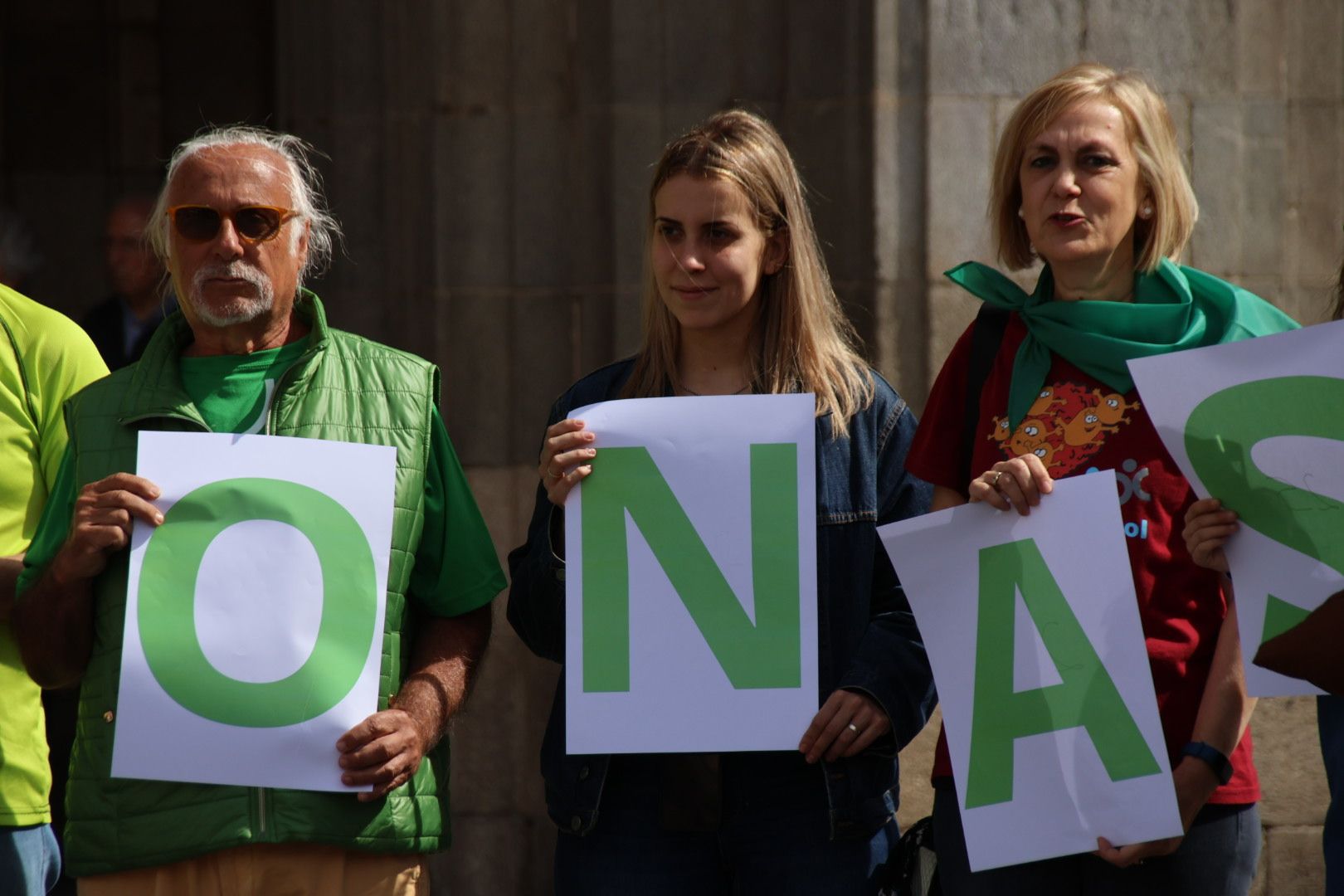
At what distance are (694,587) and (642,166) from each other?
2794 mm

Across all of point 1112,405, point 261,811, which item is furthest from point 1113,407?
point 261,811

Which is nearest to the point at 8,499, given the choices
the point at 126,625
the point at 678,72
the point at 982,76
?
the point at 126,625

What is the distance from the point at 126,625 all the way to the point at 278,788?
1.32 feet

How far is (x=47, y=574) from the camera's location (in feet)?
10.1

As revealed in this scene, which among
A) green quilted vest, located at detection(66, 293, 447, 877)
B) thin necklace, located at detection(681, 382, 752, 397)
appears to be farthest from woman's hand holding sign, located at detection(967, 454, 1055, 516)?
green quilted vest, located at detection(66, 293, 447, 877)

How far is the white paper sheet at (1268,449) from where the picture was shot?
9.02ft

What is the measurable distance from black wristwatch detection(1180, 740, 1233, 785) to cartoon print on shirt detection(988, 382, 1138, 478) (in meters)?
0.52

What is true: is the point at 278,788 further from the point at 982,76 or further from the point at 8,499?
the point at 982,76

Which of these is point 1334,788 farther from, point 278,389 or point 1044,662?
point 278,389

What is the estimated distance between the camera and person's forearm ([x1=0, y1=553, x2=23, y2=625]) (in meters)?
3.34

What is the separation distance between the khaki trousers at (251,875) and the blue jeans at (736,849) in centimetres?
43

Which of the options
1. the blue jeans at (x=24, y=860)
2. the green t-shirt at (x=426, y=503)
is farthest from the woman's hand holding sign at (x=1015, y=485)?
the blue jeans at (x=24, y=860)

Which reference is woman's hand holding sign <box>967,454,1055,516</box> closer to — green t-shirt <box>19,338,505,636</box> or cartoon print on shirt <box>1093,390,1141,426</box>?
cartoon print on shirt <box>1093,390,1141,426</box>

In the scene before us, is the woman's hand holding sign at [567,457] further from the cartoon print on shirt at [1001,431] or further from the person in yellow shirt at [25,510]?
the person in yellow shirt at [25,510]
